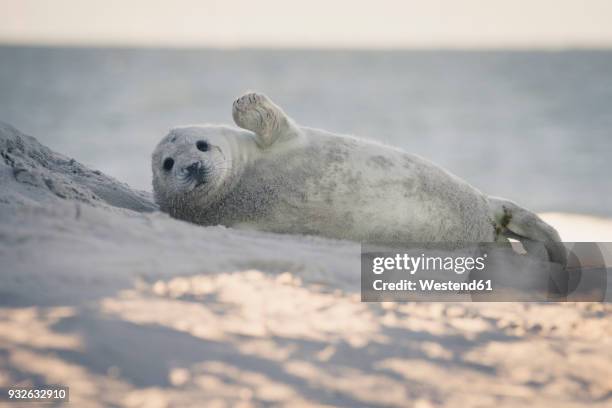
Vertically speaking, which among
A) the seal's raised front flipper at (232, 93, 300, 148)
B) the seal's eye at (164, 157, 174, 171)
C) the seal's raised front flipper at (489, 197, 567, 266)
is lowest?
the seal's raised front flipper at (489, 197, 567, 266)

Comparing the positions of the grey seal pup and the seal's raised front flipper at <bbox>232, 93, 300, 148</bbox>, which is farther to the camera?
the seal's raised front flipper at <bbox>232, 93, 300, 148</bbox>

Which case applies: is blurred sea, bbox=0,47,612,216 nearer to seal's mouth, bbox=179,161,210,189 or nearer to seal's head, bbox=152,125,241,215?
seal's head, bbox=152,125,241,215

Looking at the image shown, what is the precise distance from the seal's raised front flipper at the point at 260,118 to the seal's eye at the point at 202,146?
0.23m

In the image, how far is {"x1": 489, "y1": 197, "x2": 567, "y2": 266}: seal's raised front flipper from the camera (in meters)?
4.78

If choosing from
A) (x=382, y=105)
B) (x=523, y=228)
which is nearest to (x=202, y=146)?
(x=523, y=228)

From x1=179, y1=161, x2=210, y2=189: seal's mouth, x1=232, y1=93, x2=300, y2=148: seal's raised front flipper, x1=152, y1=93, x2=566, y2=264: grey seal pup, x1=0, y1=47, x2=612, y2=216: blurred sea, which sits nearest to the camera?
x1=179, y1=161, x2=210, y2=189: seal's mouth

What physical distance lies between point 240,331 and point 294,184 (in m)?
1.89

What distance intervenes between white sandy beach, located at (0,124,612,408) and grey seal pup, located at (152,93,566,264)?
70cm

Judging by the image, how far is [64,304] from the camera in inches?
95.9

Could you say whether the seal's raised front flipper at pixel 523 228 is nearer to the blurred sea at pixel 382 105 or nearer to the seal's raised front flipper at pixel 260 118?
the seal's raised front flipper at pixel 260 118

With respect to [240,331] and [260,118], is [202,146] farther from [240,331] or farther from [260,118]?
[240,331]

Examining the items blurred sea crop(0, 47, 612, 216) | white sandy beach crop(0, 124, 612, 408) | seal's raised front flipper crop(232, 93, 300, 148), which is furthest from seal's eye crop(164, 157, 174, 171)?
blurred sea crop(0, 47, 612, 216)

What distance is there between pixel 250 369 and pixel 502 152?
19143 mm

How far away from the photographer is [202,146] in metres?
4.30
